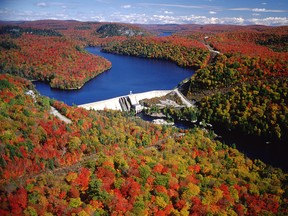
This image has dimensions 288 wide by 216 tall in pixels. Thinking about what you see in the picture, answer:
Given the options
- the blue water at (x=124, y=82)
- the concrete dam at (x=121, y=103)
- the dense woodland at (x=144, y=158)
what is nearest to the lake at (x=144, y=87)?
the blue water at (x=124, y=82)

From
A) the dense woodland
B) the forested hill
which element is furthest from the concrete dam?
the forested hill

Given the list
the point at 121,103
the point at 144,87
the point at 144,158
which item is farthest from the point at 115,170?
the point at 144,87

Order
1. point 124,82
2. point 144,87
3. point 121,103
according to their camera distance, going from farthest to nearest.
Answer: point 124,82, point 144,87, point 121,103

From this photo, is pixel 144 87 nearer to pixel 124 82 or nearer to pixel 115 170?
pixel 124 82

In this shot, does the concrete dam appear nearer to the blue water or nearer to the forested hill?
the blue water

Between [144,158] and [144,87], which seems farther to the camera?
[144,87]

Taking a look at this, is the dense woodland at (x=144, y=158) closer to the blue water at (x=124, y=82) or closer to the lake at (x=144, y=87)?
the lake at (x=144, y=87)
